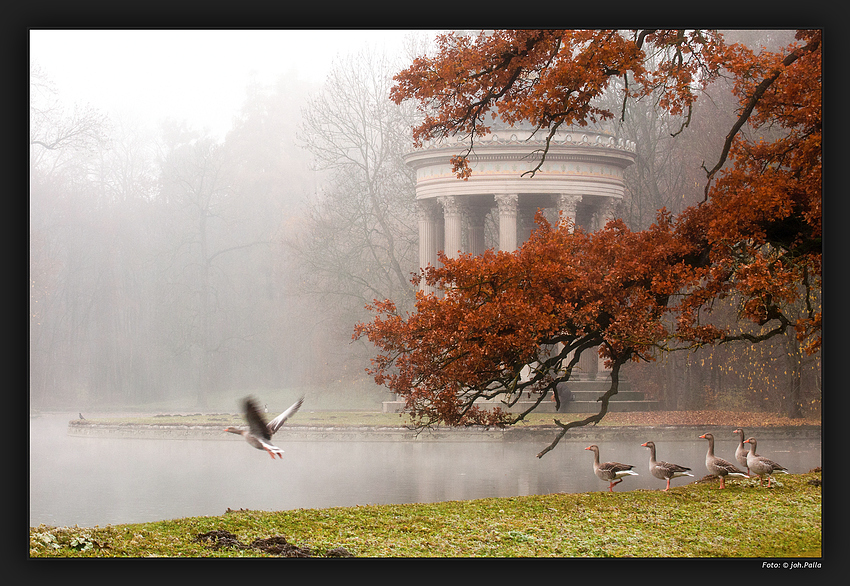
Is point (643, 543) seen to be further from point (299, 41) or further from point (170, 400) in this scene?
point (170, 400)

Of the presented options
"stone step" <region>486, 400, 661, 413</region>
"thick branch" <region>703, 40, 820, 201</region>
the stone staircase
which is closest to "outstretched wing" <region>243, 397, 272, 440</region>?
"thick branch" <region>703, 40, 820, 201</region>

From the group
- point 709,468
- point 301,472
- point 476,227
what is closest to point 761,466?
point 709,468

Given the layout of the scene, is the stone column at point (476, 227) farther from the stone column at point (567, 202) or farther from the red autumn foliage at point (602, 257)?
the red autumn foliage at point (602, 257)

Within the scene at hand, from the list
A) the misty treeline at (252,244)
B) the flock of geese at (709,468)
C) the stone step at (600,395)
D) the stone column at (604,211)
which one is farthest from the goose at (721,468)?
the stone column at (604,211)

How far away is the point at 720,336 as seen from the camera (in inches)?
300

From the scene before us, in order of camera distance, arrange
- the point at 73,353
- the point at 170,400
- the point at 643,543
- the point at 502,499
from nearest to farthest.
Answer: the point at 643,543
the point at 502,499
the point at 73,353
the point at 170,400

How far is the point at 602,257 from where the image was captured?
7613mm

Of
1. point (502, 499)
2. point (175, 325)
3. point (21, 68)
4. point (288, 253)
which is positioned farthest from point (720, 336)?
point (288, 253)

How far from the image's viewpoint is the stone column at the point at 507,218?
12.0 metres

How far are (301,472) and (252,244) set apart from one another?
5.18m

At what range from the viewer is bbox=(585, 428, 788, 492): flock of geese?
8312 millimetres

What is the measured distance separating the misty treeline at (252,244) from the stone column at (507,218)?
1699 mm

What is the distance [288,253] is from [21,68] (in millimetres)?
8393

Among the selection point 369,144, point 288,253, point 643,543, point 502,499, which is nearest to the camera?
point 643,543
